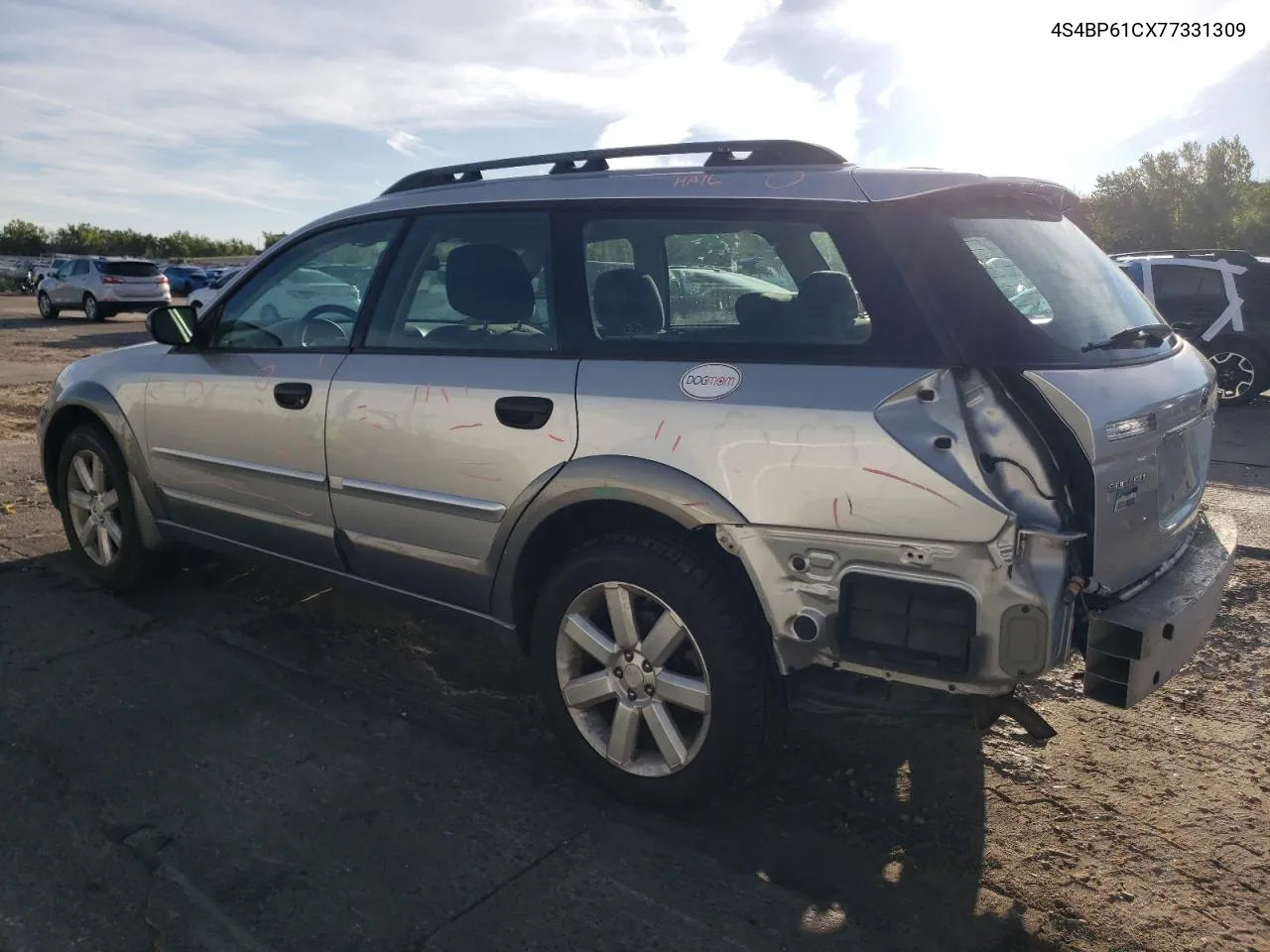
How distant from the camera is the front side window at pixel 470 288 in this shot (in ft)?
10.9

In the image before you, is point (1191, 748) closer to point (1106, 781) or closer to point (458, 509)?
point (1106, 781)

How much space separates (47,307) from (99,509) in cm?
2633

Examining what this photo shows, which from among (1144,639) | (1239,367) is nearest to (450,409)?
(1144,639)

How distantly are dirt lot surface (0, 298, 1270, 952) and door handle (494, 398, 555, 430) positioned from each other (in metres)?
1.13

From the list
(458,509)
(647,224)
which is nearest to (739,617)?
(458,509)

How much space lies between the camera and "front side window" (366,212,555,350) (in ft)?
10.9

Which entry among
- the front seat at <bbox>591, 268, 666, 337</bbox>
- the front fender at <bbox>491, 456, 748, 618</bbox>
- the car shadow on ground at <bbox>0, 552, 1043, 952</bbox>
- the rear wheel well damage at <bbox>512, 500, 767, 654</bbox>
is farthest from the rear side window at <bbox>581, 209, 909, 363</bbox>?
the car shadow on ground at <bbox>0, 552, 1043, 952</bbox>

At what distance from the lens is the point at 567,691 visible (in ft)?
10.2

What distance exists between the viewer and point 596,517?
310 centimetres

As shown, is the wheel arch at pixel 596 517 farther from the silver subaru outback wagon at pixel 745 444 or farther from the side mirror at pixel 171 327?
the side mirror at pixel 171 327

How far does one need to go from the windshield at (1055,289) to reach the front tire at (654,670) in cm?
105

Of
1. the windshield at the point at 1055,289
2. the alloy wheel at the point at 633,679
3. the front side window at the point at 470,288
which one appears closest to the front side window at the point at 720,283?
the front side window at the point at 470,288

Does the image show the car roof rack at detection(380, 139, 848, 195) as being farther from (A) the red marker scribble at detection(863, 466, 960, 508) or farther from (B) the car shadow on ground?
(B) the car shadow on ground

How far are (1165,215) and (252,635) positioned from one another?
134ft
